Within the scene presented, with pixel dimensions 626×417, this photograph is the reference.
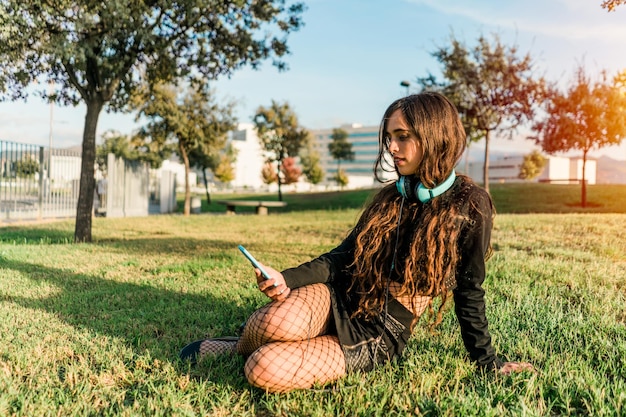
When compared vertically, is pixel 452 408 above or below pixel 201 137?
below

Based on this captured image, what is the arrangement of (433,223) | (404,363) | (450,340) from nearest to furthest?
(433,223)
(404,363)
(450,340)

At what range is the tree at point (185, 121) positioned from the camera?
21422 millimetres

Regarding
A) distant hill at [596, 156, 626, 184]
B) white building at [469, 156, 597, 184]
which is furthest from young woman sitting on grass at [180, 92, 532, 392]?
white building at [469, 156, 597, 184]

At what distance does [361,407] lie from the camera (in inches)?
96.2

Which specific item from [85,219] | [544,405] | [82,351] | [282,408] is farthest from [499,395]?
[85,219]

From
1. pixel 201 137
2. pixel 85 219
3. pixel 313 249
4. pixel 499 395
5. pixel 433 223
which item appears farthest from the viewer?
pixel 201 137

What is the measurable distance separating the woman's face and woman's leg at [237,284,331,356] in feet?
2.82

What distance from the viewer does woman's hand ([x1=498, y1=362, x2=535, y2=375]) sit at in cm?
281

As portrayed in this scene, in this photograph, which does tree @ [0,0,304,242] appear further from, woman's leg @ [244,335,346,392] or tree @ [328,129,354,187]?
tree @ [328,129,354,187]

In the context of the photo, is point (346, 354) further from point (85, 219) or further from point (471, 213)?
point (85, 219)

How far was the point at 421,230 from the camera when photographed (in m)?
2.81

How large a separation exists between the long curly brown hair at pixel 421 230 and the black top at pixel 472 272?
0.16ft

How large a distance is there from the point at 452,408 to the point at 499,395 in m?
0.33

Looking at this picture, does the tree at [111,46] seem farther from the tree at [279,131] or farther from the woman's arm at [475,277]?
the tree at [279,131]
